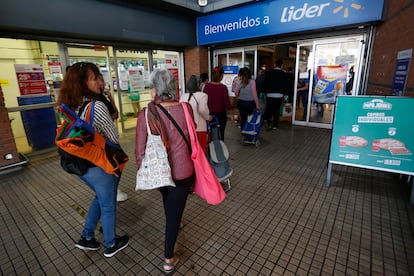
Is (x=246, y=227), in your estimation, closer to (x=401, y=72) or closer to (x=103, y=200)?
(x=103, y=200)

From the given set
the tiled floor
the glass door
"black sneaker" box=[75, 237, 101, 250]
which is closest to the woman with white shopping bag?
the tiled floor

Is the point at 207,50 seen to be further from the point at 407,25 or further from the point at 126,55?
the point at 407,25

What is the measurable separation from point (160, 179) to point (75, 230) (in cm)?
153

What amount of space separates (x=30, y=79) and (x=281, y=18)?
5495 millimetres

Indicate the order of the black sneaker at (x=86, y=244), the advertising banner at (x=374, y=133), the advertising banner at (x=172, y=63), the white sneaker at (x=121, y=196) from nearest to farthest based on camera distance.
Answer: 1. the black sneaker at (x=86, y=244)
2. the advertising banner at (x=374, y=133)
3. the white sneaker at (x=121, y=196)
4. the advertising banner at (x=172, y=63)

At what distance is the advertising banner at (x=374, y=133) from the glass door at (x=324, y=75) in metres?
3.11

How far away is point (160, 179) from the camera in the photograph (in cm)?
149

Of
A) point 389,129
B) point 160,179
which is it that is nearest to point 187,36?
point 389,129

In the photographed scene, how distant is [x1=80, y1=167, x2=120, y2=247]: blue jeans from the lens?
1678 mm

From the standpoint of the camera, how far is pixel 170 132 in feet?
5.04

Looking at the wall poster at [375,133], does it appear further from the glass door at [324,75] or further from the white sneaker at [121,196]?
the glass door at [324,75]

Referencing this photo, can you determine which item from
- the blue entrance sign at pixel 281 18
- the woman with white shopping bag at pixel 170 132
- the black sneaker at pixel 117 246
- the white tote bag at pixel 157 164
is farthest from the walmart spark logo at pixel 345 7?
the black sneaker at pixel 117 246

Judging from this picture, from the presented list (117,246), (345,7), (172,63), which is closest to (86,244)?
(117,246)

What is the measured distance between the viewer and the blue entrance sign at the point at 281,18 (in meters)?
4.35
